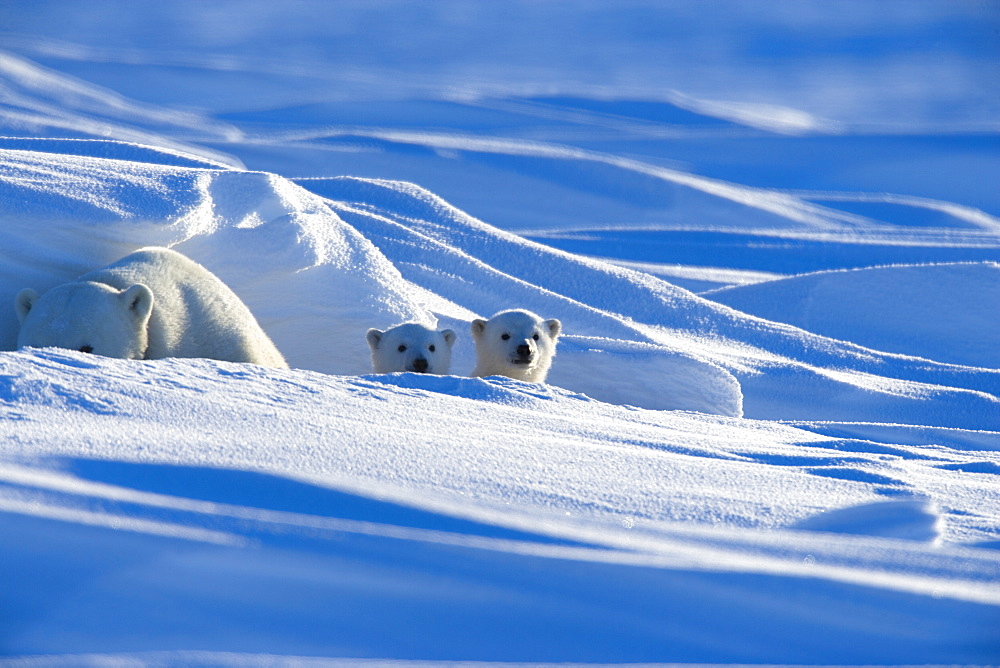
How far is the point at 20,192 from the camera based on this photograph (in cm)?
409

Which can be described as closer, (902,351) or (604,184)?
(902,351)

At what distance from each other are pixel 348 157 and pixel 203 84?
6.36 m

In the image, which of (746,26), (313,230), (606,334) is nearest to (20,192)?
(313,230)

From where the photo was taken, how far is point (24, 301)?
3598 mm

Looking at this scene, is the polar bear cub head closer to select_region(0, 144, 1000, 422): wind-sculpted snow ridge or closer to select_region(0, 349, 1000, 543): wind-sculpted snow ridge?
select_region(0, 144, 1000, 422): wind-sculpted snow ridge

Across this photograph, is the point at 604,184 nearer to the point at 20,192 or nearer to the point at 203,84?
the point at 203,84

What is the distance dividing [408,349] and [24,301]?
159 centimetres

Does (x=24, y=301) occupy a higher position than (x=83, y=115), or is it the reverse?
(x=83, y=115)

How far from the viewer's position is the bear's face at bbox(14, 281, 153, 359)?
11.1 ft

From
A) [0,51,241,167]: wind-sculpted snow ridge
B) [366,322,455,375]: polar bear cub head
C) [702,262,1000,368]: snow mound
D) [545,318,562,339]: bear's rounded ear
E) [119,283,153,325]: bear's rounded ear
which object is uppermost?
[0,51,241,167]: wind-sculpted snow ridge

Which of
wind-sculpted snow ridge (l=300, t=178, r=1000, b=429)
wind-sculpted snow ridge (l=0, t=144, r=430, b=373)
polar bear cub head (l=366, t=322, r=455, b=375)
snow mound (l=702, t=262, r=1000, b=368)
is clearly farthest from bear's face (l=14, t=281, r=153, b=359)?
snow mound (l=702, t=262, r=1000, b=368)

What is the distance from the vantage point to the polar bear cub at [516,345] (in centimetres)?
464

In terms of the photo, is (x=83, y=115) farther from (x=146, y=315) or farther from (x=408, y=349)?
(x=146, y=315)

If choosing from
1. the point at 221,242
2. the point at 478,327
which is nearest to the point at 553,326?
the point at 478,327
